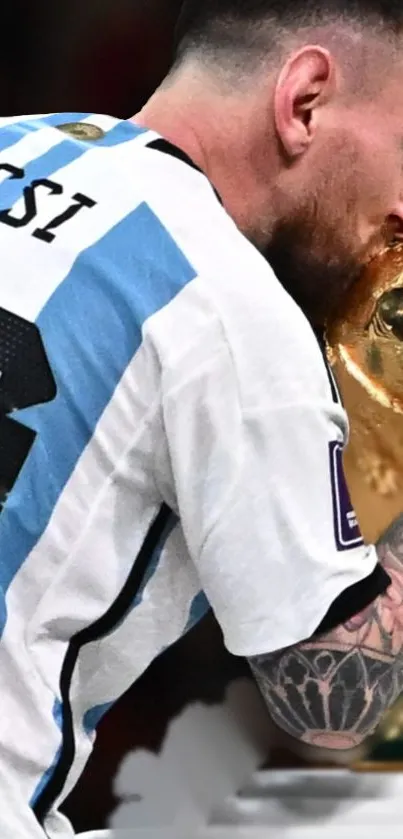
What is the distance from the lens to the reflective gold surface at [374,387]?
3.22 ft

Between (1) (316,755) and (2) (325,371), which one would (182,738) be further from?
(2) (325,371)

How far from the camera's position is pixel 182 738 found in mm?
1021

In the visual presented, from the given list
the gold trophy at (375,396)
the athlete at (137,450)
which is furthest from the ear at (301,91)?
the gold trophy at (375,396)

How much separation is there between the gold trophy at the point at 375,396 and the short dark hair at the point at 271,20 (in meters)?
0.35

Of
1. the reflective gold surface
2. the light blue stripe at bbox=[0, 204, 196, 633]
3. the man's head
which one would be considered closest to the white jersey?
the light blue stripe at bbox=[0, 204, 196, 633]

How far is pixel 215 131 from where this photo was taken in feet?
2.05

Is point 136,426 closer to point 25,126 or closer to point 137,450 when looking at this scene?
point 137,450

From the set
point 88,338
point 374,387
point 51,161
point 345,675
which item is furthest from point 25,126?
point 374,387

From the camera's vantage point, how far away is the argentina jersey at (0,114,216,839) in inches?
19.5

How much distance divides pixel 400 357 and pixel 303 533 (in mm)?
506

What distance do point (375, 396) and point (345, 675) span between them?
0.40 meters

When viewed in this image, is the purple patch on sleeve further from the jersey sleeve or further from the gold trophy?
the gold trophy

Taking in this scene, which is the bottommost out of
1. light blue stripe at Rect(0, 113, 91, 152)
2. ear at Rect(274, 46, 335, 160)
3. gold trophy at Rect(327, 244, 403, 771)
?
gold trophy at Rect(327, 244, 403, 771)

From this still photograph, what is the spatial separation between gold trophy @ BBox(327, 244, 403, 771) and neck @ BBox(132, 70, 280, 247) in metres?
0.35
